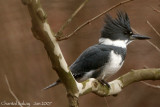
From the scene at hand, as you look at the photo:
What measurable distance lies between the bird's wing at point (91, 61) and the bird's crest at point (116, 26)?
24 centimetres

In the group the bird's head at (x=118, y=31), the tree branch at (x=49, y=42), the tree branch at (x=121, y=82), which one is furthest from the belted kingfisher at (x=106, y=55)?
the tree branch at (x=49, y=42)

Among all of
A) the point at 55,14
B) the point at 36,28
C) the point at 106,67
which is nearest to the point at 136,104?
the point at 55,14

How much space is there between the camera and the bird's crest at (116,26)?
146 inches

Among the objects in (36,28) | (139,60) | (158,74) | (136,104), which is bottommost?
(136,104)

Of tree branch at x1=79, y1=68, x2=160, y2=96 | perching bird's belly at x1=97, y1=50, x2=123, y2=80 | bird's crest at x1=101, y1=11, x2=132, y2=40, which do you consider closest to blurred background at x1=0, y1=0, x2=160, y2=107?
bird's crest at x1=101, y1=11, x2=132, y2=40

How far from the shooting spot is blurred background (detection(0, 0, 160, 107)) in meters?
4.32

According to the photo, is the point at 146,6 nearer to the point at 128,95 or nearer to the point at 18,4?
the point at 128,95

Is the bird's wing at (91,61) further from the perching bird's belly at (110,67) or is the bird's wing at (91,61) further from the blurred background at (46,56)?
the blurred background at (46,56)

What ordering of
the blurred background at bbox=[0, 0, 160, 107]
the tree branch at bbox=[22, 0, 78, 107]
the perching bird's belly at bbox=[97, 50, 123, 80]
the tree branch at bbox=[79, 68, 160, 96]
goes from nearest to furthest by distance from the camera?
the tree branch at bbox=[22, 0, 78, 107] < the tree branch at bbox=[79, 68, 160, 96] < the perching bird's belly at bbox=[97, 50, 123, 80] < the blurred background at bbox=[0, 0, 160, 107]

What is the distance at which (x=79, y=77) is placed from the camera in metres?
3.46

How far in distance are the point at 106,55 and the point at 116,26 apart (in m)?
0.39

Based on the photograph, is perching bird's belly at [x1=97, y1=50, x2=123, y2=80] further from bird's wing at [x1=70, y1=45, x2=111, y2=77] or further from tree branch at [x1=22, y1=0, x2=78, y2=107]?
tree branch at [x1=22, y1=0, x2=78, y2=107]

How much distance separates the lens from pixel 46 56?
4.63 m

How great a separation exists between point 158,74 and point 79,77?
607mm
